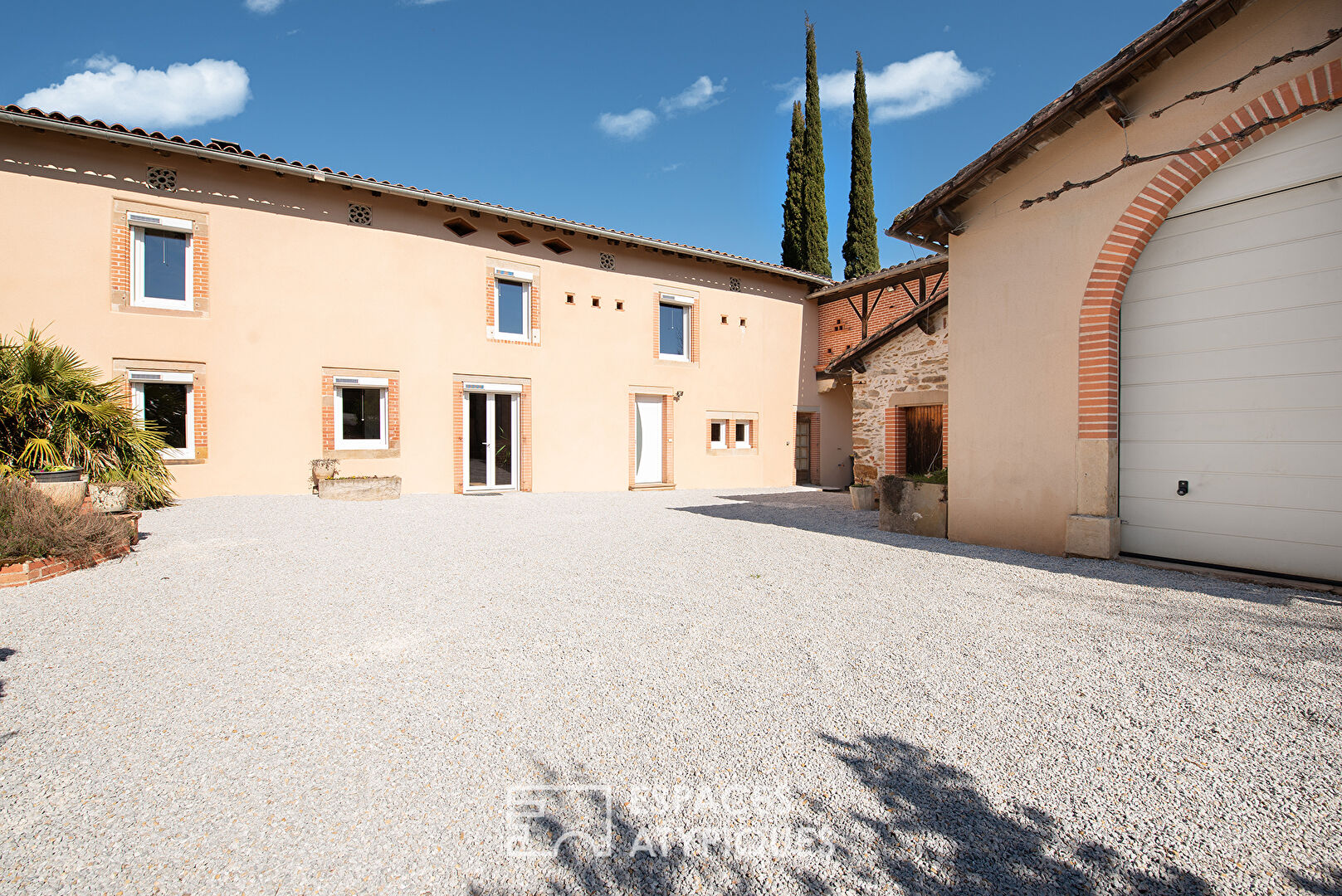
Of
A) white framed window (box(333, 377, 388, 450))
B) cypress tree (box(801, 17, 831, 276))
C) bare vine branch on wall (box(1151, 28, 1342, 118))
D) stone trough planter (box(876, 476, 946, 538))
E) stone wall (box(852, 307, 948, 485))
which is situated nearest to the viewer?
bare vine branch on wall (box(1151, 28, 1342, 118))

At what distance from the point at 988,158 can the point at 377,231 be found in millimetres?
9708

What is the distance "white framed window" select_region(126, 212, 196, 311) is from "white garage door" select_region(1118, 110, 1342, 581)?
12548mm

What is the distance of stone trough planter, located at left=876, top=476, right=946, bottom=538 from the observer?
6.91 meters

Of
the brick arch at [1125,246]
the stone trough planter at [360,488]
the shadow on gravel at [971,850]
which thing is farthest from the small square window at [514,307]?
the shadow on gravel at [971,850]

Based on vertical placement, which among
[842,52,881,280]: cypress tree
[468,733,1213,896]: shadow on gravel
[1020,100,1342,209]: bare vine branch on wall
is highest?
[842,52,881,280]: cypress tree

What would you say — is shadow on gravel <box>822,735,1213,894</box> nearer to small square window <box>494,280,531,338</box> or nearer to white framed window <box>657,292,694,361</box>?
small square window <box>494,280,531,338</box>

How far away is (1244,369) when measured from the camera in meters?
4.86

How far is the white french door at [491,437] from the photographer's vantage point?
467 inches

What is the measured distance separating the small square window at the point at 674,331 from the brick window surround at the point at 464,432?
132 inches

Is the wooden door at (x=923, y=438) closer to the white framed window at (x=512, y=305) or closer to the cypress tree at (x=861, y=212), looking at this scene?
the white framed window at (x=512, y=305)

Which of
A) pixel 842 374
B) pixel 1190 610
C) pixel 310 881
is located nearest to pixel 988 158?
pixel 1190 610

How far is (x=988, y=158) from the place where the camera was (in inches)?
232

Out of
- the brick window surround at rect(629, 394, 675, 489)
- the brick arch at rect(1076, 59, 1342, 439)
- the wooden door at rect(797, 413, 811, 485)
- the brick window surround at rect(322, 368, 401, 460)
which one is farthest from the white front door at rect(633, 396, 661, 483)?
the brick arch at rect(1076, 59, 1342, 439)

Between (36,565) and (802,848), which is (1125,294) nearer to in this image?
(802,848)
